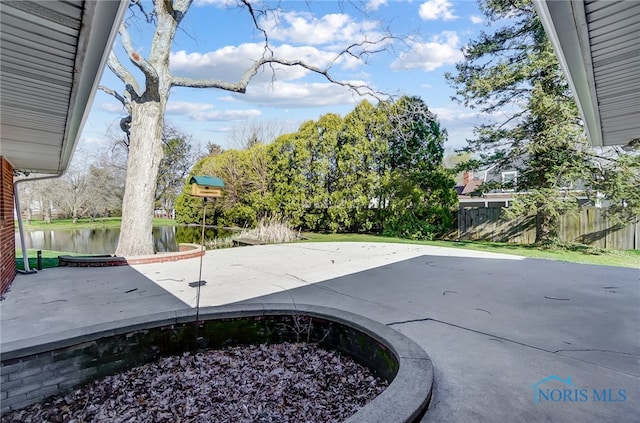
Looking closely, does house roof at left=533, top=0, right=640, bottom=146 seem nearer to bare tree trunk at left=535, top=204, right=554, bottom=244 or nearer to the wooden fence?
bare tree trunk at left=535, top=204, right=554, bottom=244

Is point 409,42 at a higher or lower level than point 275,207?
higher

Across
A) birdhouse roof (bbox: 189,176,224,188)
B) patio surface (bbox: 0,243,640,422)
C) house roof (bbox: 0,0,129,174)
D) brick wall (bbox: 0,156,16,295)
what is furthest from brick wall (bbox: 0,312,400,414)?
brick wall (bbox: 0,156,16,295)

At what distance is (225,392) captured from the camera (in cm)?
273

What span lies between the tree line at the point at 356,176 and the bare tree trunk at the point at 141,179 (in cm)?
643

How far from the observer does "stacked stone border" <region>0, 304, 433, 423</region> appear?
2.10 metres

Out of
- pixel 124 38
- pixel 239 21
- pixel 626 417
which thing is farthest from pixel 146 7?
pixel 626 417

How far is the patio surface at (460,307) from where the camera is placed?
7.05ft

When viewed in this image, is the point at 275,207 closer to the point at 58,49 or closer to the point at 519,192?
the point at 519,192

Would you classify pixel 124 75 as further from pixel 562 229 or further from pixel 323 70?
pixel 562 229

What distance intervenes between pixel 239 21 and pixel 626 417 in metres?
11.4

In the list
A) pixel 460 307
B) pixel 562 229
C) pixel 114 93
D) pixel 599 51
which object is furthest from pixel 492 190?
pixel 114 93

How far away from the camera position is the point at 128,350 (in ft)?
10.3

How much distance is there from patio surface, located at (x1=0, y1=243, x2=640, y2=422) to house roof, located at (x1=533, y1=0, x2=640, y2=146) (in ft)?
6.96

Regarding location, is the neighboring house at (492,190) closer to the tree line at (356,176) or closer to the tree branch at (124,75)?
the tree line at (356,176)
